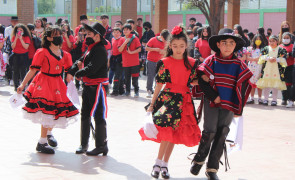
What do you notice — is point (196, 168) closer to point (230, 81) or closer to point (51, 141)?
point (230, 81)

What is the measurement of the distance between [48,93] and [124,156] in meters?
1.38

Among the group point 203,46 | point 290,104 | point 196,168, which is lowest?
point 290,104

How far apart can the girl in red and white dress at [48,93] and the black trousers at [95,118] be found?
0.65 feet

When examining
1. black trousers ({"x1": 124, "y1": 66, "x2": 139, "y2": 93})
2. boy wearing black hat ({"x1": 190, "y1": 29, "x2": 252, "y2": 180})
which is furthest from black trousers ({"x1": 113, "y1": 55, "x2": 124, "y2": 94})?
boy wearing black hat ({"x1": 190, "y1": 29, "x2": 252, "y2": 180})

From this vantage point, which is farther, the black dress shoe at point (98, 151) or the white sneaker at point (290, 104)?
the white sneaker at point (290, 104)

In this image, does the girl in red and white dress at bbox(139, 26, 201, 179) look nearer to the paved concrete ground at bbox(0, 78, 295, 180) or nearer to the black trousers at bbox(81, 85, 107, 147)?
the paved concrete ground at bbox(0, 78, 295, 180)

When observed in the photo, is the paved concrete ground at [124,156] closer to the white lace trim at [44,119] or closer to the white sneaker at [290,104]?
the white lace trim at [44,119]

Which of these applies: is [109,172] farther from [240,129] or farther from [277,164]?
[277,164]

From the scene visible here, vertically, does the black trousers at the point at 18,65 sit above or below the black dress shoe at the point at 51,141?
above

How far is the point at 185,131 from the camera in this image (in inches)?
228

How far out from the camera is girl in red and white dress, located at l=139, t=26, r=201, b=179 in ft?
18.9

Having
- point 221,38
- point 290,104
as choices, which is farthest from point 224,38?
point 290,104

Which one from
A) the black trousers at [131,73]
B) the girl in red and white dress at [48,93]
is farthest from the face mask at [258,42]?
the girl in red and white dress at [48,93]

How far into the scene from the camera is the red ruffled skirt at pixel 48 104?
689 centimetres
